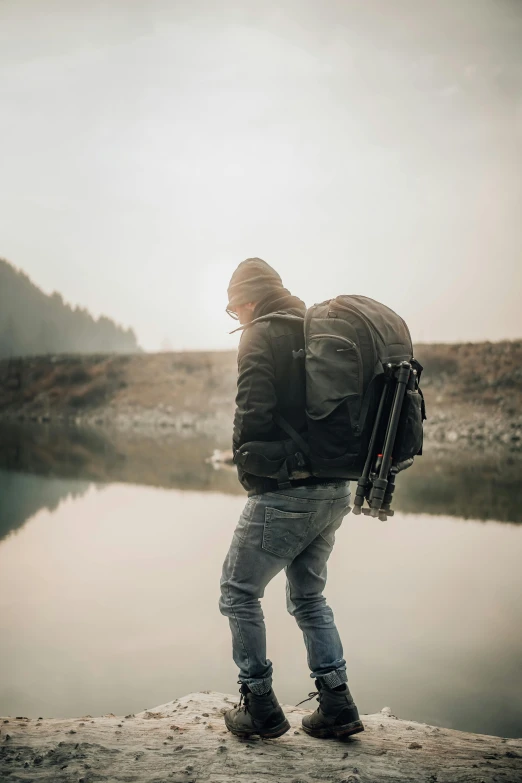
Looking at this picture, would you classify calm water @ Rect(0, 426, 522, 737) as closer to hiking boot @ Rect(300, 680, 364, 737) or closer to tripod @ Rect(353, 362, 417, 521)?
hiking boot @ Rect(300, 680, 364, 737)

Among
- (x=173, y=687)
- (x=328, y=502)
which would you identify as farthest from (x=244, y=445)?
(x=173, y=687)

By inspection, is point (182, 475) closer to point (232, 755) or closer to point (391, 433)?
point (232, 755)

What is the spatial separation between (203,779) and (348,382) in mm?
1844

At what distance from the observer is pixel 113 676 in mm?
5566

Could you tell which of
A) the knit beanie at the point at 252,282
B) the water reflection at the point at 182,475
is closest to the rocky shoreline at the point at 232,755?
the knit beanie at the point at 252,282

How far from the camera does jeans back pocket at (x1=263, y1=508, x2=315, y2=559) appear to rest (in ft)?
9.75

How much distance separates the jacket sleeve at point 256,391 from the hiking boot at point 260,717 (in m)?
1.24

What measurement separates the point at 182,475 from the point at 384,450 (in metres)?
16.2

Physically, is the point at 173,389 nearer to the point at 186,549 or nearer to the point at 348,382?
the point at 186,549

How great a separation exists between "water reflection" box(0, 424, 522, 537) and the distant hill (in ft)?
376

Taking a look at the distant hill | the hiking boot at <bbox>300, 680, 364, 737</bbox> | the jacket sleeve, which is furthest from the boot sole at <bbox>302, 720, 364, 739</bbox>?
the distant hill

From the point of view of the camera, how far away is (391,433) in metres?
2.87

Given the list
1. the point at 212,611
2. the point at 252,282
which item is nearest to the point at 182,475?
the point at 212,611

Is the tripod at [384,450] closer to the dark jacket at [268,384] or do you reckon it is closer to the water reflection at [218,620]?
the dark jacket at [268,384]
